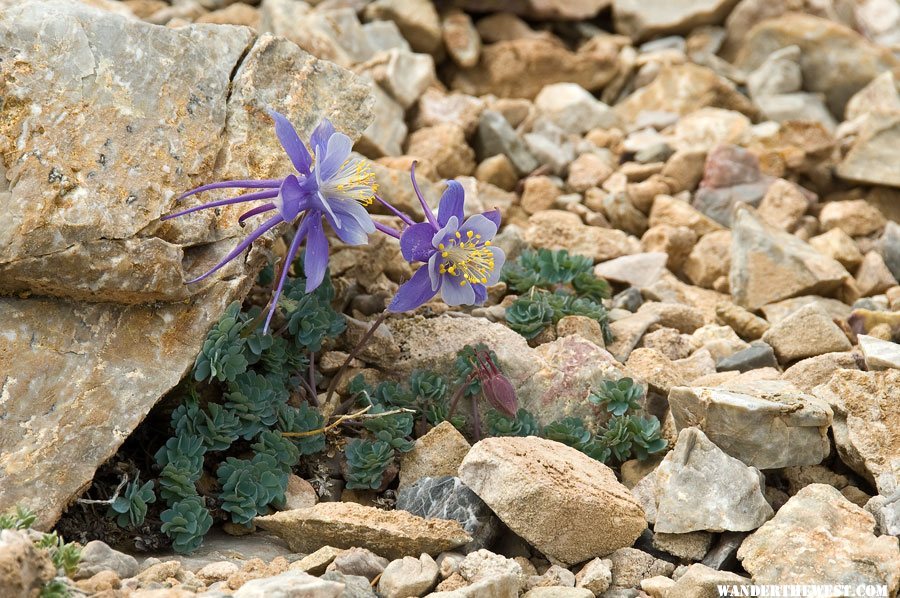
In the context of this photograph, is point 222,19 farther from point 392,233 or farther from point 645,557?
Result: point 645,557

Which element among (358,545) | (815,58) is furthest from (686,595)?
(815,58)

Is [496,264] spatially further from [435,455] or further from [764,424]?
[764,424]

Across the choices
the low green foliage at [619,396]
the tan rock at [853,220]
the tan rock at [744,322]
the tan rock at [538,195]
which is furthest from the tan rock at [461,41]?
the low green foliage at [619,396]

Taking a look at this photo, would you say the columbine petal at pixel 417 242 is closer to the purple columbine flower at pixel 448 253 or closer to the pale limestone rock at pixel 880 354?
the purple columbine flower at pixel 448 253

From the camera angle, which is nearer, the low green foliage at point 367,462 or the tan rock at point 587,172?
the low green foliage at point 367,462

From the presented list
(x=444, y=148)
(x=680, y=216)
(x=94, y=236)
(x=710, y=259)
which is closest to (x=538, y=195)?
(x=444, y=148)

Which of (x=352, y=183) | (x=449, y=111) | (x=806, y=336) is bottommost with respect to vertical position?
(x=806, y=336)
